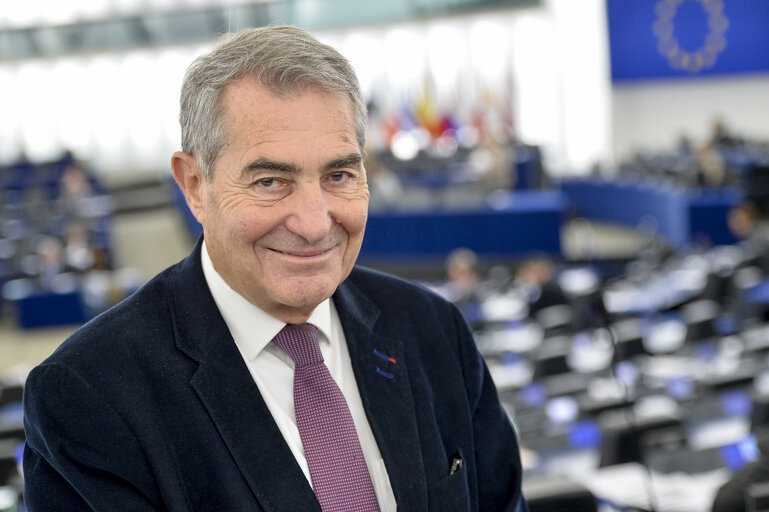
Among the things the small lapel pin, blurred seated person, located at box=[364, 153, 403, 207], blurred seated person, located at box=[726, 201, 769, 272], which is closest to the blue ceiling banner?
blurred seated person, located at box=[726, 201, 769, 272]

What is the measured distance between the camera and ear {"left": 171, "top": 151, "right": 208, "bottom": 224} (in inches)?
58.7

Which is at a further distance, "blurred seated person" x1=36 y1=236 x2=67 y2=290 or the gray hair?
"blurred seated person" x1=36 y1=236 x2=67 y2=290

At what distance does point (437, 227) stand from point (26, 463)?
1371 centimetres

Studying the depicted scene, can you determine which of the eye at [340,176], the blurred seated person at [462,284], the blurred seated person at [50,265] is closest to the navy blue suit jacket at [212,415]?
the eye at [340,176]

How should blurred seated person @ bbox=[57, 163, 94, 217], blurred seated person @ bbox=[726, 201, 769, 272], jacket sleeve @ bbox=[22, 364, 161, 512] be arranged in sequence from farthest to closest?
blurred seated person @ bbox=[57, 163, 94, 217] → blurred seated person @ bbox=[726, 201, 769, 272] → jacket sleeve @ bbox=[22, 364, 161, 512]

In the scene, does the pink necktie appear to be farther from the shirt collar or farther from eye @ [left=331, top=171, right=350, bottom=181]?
eye @ [left=331, top=171, right=350, bottom=181]

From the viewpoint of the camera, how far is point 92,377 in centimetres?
137

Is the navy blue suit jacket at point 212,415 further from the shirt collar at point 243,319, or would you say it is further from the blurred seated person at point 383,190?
the blurred seated person at point 383,190

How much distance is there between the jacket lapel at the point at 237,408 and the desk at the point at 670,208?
13.3 m

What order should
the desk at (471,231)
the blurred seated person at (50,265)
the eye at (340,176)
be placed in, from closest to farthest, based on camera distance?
the eye at (340,176), the blurred seated person at (50,265), the desk at (471,231)

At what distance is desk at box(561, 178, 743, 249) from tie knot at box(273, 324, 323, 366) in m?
13.2

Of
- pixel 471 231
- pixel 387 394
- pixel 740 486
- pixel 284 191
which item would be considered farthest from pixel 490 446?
pixel 471 231

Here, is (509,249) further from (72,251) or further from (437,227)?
(72,251)

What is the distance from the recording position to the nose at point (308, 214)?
55.4 inches
